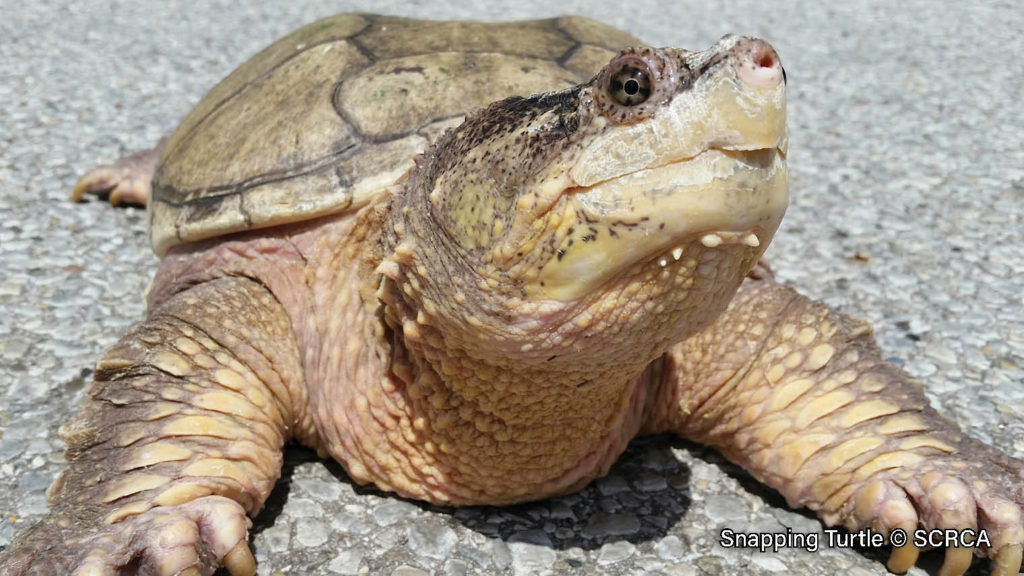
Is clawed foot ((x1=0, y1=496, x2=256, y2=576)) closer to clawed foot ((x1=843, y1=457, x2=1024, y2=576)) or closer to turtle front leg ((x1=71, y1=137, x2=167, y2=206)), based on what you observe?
clawed foot ((x1=843, y1=457, x2=1024, y2=576))

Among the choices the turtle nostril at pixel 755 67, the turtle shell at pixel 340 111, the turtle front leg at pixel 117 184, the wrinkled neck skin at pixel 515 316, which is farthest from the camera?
the turtle front leg at pixel 117 184

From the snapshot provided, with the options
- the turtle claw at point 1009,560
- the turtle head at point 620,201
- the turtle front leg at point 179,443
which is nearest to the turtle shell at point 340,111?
the turtle front leg at point 179,443

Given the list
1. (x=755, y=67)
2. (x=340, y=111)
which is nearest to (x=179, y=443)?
(x=340, y=111)

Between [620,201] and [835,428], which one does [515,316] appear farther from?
[835,428]

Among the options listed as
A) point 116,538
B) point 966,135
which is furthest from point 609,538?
point 966,135

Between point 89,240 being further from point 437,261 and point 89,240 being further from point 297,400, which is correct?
point 437,261

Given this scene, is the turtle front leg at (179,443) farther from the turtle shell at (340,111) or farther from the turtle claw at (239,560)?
the turtle shell at (340,111)
